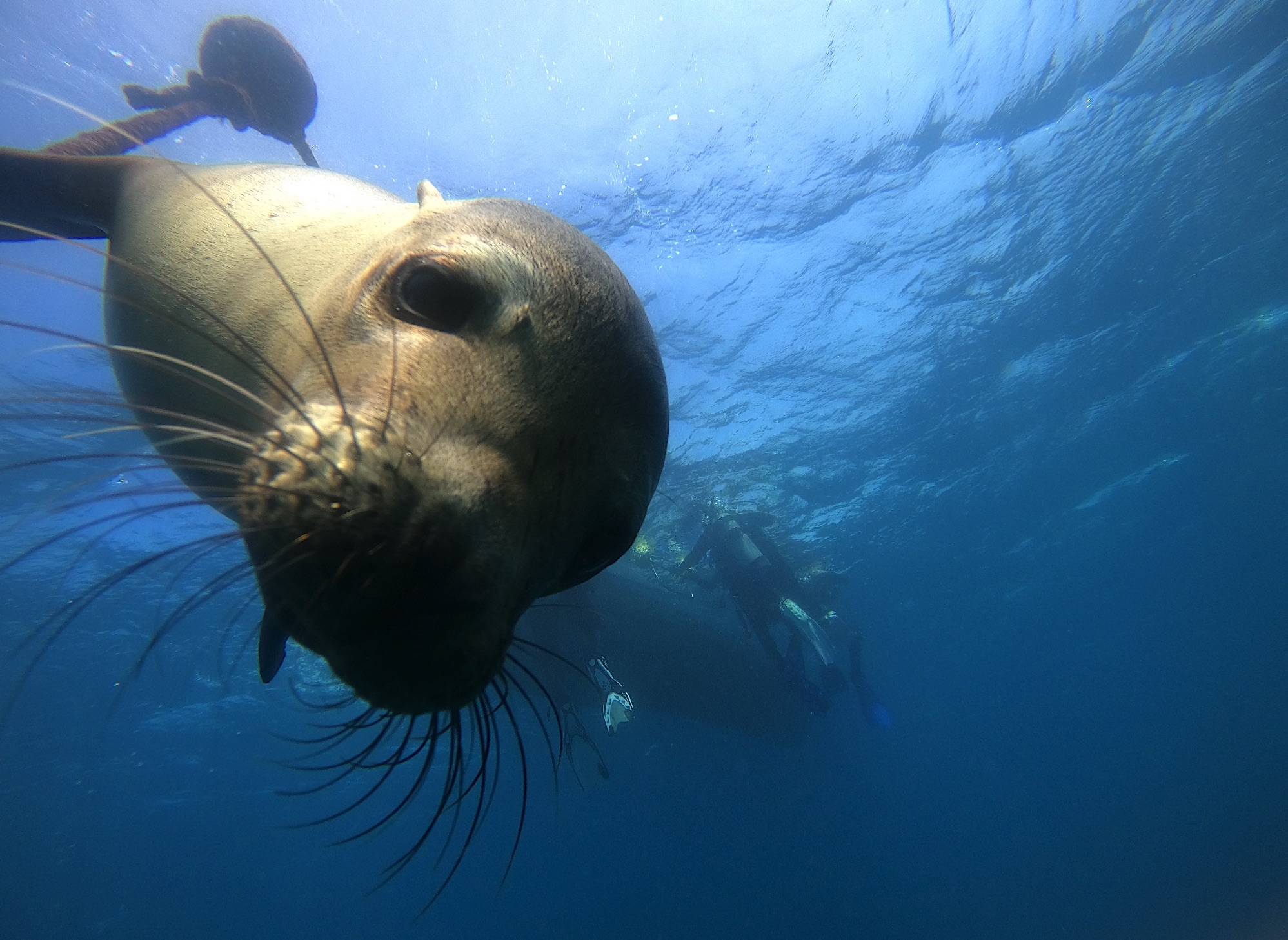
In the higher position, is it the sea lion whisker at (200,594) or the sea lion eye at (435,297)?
the sea lion eye at (435,297)

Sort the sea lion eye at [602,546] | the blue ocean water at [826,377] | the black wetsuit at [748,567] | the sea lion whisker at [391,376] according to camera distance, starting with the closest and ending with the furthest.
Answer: the sea lion whisker at [391,376], the sea lion eye at [602,546], the blue ocean water at [826,377], the black wetsuit at [748,567]

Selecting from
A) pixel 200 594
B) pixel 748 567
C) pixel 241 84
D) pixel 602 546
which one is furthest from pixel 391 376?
pixel 748 567

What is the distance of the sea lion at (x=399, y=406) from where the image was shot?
1206 millimetres

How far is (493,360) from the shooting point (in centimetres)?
153

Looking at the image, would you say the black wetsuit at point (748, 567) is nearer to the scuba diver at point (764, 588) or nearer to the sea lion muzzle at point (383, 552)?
the scuba diver at point (764, 588)

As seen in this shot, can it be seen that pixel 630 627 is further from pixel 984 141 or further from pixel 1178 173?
pixel 1178 173

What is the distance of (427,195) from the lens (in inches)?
92.0

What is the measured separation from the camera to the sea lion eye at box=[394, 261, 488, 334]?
1.60 metres

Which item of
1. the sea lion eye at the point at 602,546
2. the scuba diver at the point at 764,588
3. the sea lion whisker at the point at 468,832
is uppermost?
the sea lion eye at the point at 602,546

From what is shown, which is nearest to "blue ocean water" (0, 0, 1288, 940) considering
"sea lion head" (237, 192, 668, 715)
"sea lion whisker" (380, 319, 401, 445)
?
"sea lion head" (237, 192, 668, 715)

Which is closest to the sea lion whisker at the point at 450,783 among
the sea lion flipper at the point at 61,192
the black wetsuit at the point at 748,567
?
the sea lion flipper at the point at 61,192

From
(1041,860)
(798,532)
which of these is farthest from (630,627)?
(1041,860)

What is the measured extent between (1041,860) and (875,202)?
73422mm

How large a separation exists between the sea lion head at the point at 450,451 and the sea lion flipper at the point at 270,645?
3cm
